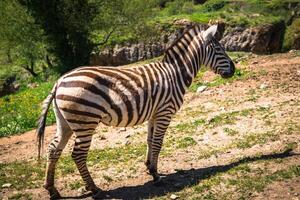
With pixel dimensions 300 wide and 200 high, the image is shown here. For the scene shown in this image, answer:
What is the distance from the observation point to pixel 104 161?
10.2m

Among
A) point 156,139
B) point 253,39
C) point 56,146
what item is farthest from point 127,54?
point 56,146

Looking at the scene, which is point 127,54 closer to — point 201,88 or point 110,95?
point 201,88

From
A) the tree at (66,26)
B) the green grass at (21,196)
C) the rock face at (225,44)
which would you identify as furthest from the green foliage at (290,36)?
the green grass at (21,196)

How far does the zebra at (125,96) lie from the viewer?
7.50 m

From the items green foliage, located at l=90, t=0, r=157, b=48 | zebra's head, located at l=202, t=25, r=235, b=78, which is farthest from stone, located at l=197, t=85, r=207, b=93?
green foliage, located at l=90, t=0, r=157, b=48

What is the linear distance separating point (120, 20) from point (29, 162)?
61.6 feet

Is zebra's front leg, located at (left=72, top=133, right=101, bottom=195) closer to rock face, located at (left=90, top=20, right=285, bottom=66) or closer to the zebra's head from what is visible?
the zebra's head

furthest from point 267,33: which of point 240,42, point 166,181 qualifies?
point 166,181

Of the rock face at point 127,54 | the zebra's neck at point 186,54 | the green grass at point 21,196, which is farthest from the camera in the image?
the rock face at point 127,54

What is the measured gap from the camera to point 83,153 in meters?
7.83

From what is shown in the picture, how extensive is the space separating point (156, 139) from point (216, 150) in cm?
192

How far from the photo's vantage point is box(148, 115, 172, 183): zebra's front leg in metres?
8.53

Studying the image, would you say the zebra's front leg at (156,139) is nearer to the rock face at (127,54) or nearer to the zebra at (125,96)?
the zebra at (125,96)

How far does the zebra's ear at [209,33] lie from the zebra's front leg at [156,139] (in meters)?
1.90
